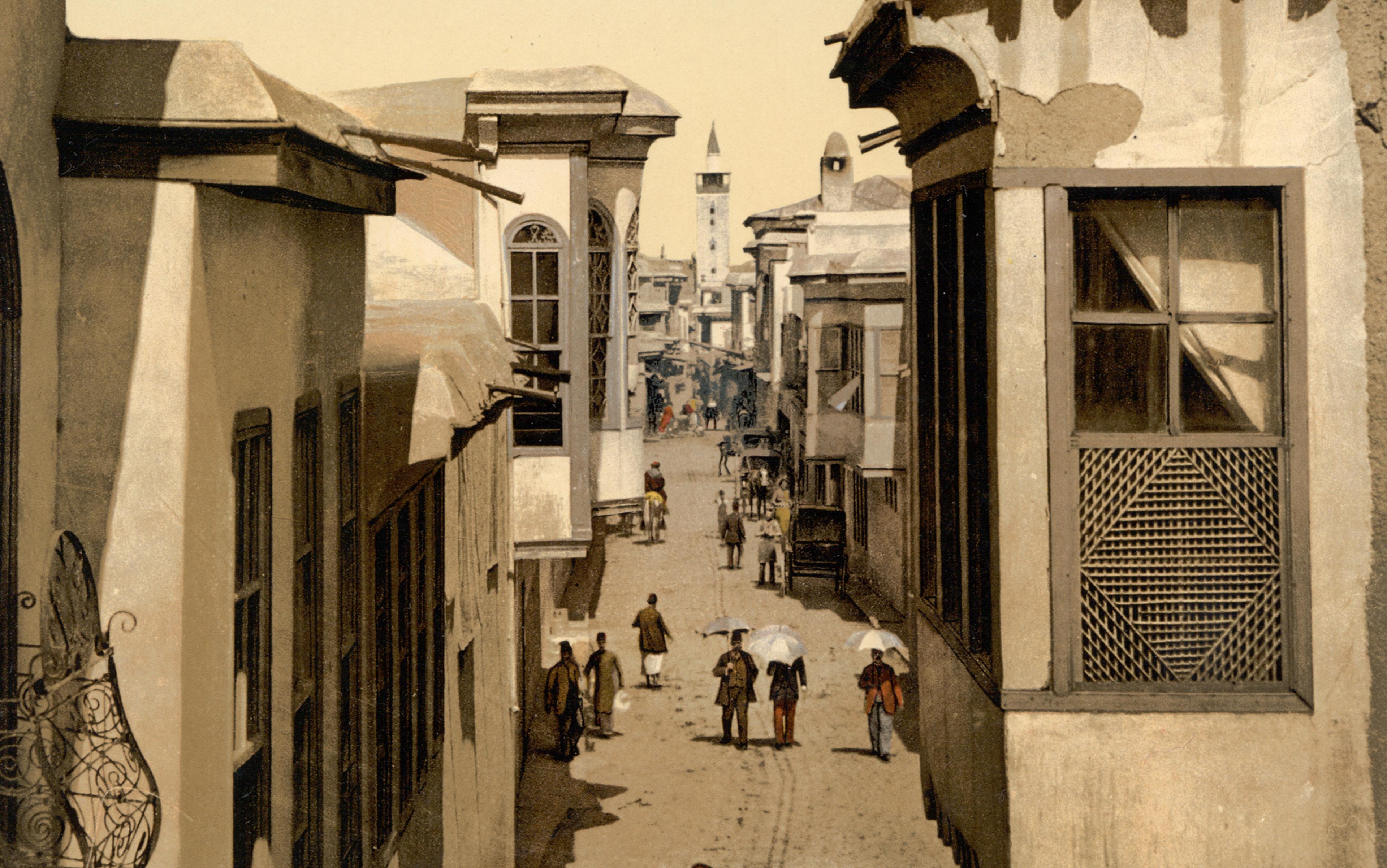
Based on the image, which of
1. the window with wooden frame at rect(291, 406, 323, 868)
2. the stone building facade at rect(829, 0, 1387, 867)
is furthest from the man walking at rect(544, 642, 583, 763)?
the stone building facade at rect(829, 0, 1387, 867)

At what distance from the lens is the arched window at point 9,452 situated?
421 centimetres

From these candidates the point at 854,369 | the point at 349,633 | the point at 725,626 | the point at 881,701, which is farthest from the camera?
the point at 854,369

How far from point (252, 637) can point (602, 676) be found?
12.5m

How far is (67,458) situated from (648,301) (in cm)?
9321

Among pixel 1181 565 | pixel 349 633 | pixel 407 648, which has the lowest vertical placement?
pixel 407 648

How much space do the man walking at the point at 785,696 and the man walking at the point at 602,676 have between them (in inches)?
79.1

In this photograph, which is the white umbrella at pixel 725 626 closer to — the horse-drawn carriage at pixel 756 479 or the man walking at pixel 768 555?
the man walking at pixel 768 555

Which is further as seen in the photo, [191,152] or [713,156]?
[713,156]

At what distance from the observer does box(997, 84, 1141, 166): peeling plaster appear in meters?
5.54

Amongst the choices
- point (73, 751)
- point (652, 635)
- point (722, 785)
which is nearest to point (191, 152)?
point (73, 751)

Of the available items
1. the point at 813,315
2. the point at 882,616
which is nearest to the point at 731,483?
the point at 813,315

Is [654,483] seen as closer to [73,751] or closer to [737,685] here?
[737,685]

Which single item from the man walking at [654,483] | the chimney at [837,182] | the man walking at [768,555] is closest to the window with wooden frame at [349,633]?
the man walking at [768,555]

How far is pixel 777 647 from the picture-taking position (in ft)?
58.5
